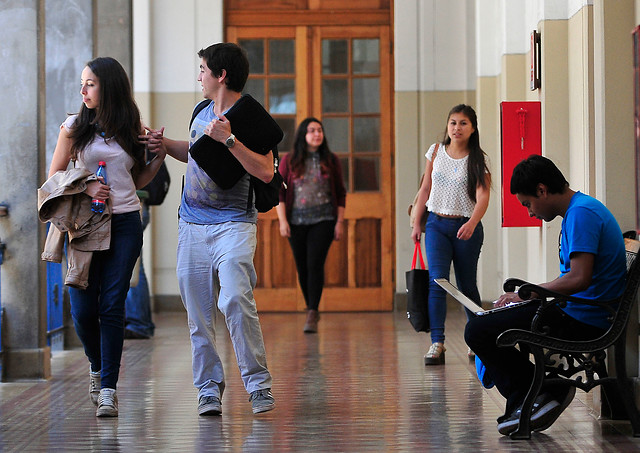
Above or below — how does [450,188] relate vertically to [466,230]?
above

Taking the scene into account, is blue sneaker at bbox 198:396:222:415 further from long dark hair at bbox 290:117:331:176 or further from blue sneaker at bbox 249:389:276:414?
long dark hair at bbox 290:117:331:176

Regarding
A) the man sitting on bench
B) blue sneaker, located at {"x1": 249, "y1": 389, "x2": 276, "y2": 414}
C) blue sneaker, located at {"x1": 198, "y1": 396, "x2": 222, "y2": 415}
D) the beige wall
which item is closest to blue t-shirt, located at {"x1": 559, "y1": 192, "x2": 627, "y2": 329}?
the man sitting on bench

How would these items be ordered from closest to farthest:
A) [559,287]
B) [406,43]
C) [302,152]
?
[559,287]
[302,152]
[406,43]

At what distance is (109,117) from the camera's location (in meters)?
5.13

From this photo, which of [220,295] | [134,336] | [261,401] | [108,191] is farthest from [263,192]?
[134,336]

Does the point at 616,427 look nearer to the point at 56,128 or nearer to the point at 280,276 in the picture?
the point at 56,128

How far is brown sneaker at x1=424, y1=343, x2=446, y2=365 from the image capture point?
269 inches

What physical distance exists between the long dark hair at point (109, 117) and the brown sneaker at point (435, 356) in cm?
260

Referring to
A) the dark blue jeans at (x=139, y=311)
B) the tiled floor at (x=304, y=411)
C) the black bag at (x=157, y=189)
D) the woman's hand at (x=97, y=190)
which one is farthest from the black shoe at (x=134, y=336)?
the woman's hand at (x=97, y=190)

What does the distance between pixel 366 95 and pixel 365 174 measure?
0.82 m

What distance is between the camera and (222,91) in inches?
200

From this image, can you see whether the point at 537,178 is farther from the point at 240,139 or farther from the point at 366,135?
the point at 366,135

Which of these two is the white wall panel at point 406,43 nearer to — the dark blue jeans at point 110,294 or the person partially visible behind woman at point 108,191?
the person partially visible behind woman at point 108,191

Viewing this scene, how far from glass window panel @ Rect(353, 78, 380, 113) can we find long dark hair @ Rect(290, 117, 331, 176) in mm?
2184
